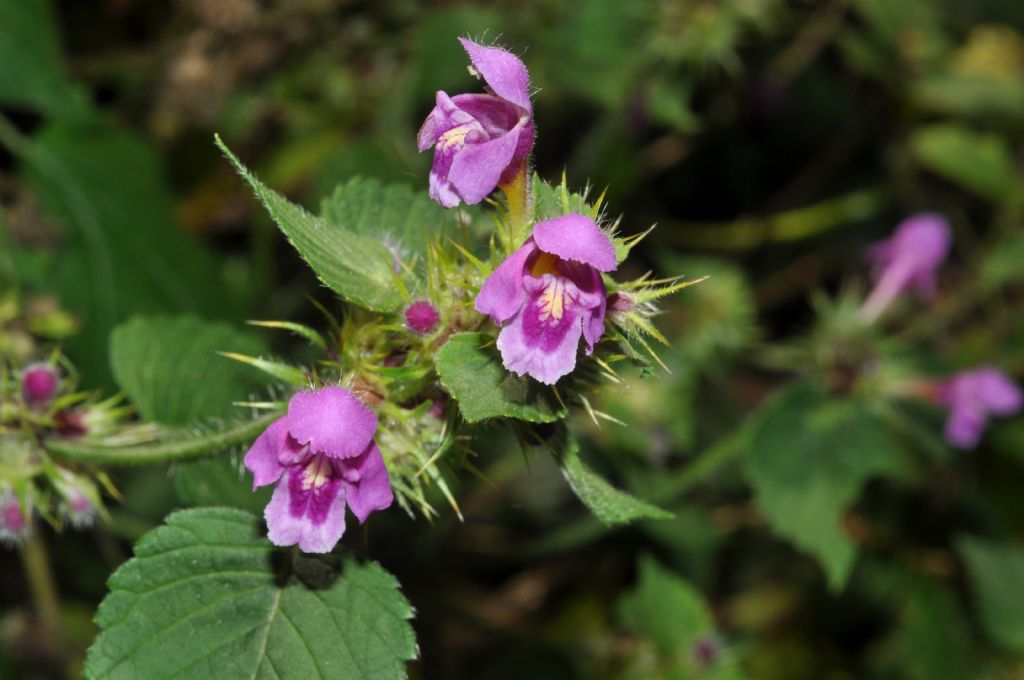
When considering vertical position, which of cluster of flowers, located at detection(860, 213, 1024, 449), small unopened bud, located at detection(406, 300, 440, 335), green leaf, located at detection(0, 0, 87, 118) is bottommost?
cluster of flowers, located at detection(860, 213, 1024, 449)

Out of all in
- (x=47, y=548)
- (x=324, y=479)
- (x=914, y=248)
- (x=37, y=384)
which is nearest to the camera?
(x=324, y=479)

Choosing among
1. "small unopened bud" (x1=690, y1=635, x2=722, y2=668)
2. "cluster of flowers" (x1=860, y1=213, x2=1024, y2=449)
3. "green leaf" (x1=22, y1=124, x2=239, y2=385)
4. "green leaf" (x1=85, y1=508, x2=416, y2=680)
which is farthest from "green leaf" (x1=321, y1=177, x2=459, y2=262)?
"cluster of flowers" (x1=860, y1=213, x2=1024, y2=449)

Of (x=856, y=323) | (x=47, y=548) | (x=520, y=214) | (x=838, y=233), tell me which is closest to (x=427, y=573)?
(x=47, y=548)

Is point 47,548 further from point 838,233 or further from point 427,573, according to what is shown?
point 838,233

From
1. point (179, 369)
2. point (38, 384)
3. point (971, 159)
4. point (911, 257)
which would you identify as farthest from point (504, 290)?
point (971, 159)

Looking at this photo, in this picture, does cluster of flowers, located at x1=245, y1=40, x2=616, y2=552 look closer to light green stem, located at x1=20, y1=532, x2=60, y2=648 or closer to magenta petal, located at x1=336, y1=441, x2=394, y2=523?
magenta petal, located at x1=336, y1=441, x2=394, y2=523

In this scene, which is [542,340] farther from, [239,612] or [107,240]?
[107,240]
